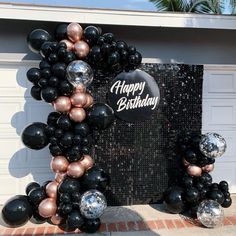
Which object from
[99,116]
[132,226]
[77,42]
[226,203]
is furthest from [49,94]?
[226,203]

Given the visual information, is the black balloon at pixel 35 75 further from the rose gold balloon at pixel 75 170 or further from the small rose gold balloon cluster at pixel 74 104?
the rose gold balloon at pixel 75 170

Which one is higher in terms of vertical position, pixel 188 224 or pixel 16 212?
pixel 16 212

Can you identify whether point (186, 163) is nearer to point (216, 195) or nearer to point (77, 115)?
point (216, 195)

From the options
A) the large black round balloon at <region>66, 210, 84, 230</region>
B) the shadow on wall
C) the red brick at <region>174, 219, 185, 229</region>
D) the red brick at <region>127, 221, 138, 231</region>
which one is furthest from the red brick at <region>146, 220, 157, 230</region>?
the shadow on wall

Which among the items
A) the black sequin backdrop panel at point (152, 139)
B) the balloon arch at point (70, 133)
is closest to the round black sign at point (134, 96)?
the black sequin backdrop panel at point (152, 139)

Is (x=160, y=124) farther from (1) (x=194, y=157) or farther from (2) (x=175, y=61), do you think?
(2) (x=175, y=61)

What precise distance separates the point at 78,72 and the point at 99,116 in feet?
1.95

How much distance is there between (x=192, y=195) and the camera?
13.8 feet

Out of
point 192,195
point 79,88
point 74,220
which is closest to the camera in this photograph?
point 74,220

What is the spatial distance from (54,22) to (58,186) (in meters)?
2.32

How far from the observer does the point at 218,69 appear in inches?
209

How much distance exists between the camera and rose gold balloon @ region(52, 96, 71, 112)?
388 cm

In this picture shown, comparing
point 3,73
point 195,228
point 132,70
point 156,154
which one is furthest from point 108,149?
point 3,73

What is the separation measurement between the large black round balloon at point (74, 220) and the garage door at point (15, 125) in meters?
1.28
